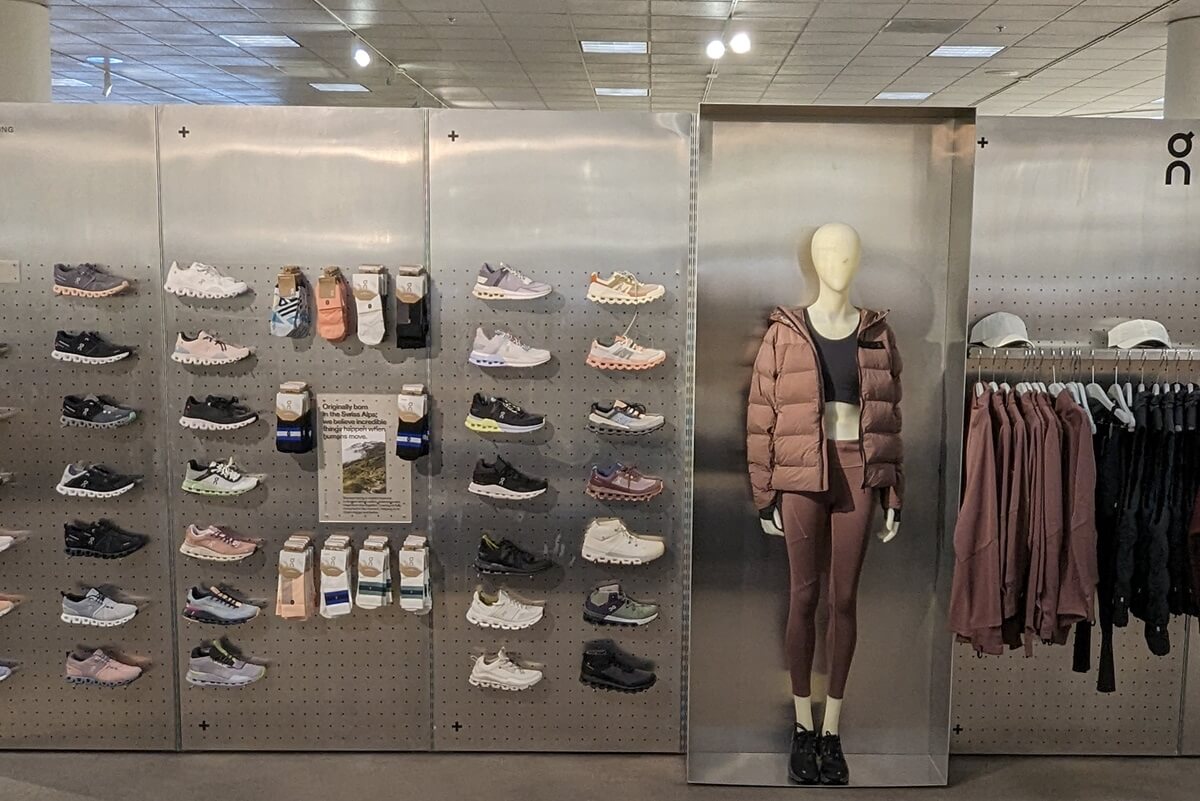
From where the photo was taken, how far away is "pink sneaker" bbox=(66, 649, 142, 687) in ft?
11.2

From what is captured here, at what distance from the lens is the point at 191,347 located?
336cm

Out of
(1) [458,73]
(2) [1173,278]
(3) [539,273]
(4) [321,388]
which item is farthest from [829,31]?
(4) [321,388]

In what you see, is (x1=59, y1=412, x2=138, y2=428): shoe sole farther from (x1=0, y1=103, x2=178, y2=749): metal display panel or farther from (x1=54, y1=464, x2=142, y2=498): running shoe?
(x1=54, y1=464, x2=142, y2=498): running shoe

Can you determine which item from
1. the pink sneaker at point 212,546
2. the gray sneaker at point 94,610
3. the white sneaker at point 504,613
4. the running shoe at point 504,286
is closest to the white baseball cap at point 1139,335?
the running shoe at point 504,286

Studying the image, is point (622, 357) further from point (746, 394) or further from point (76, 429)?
point (76, 429)

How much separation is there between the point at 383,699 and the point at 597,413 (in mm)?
1457

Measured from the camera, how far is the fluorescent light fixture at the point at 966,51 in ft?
27.0

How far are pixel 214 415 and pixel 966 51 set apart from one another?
7.93 metres

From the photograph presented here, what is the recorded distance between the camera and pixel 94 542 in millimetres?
3393

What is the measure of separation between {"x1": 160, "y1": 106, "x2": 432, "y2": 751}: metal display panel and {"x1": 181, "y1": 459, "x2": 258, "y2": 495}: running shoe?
7 centimetres

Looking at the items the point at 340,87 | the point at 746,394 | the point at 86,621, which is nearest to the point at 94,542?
the point at 86,621

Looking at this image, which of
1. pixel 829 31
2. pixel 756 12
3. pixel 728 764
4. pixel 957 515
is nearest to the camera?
pixel 957 515

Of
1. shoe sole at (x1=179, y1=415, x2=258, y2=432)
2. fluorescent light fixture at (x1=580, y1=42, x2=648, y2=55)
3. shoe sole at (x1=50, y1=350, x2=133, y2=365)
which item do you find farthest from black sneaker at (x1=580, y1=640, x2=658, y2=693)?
fluorescent light fixture at (x1=580, y1=42, x2=648, y2=55)

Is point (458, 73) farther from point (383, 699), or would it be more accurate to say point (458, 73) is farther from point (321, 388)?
point (383, 699)
